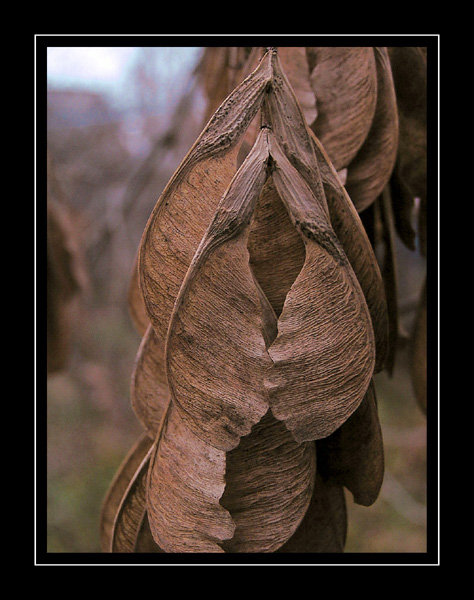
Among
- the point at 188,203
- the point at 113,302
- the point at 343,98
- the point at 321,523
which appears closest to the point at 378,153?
the point at 343,98

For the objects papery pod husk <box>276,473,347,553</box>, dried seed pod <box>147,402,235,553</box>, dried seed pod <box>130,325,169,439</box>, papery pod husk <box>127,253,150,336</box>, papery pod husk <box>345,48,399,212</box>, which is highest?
papery pod husk <box>345,48,399,212</box>

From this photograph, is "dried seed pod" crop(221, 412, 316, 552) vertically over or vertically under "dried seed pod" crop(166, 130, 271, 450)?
under

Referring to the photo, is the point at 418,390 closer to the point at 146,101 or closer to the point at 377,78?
the point at 377,78

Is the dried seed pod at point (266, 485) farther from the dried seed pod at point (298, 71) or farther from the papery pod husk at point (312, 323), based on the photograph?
the dried seed pod at point (298, 71)

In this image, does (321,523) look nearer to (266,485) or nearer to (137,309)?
(266,485)

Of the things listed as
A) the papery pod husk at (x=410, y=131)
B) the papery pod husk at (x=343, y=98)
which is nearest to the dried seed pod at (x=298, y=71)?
the papery pod husk at (x=343, y=98)

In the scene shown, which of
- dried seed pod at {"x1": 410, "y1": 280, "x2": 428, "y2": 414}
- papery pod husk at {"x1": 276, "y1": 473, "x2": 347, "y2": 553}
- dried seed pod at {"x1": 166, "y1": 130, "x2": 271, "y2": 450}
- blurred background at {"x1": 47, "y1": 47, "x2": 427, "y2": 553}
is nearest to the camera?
dried seed pod at {"x1": 166, "y1": 130, "x2": 271, "y2": 450}

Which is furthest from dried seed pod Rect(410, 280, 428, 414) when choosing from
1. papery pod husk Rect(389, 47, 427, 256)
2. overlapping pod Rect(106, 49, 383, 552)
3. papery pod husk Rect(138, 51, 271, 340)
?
papery pod husk Rect(138, 51, 271, 340)

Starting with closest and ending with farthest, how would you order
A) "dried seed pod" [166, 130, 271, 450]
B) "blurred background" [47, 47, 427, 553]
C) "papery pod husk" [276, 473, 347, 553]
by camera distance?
"dried seed pod" [166, 130, 271, 450], "papery pod husk" [276, 473, 347, 553], "blurred background" [47, 47, 427, 553]

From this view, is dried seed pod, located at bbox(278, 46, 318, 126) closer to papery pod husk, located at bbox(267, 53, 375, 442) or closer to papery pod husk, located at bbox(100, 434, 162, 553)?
papery pod husk, located at bbox(267, 53, 375, 442)
